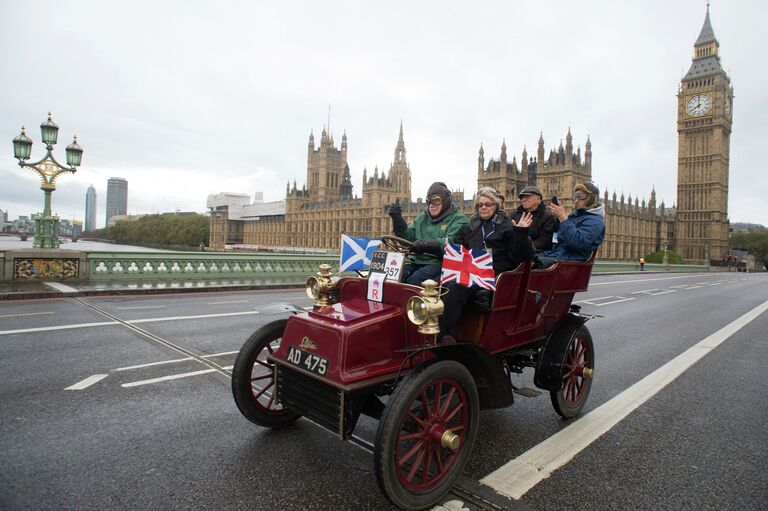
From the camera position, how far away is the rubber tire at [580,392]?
401cm

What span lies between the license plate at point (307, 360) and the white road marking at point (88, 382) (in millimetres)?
2802

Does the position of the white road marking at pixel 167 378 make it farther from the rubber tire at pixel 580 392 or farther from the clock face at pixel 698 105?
the clock face at pixel 698 105

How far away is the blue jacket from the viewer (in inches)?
173

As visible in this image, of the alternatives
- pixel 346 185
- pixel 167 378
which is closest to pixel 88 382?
pixel 167 378

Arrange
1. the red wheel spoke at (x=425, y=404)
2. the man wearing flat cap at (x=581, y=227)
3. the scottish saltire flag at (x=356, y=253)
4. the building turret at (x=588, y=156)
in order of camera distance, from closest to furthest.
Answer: the red wheel spoke at (x=425, y=404)
the scottish saltire flag at (x=356, y=253)
the man wearing flat cap at (x=581, y=227)
the building turret at (x=588, y=156)

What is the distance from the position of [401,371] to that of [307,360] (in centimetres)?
62

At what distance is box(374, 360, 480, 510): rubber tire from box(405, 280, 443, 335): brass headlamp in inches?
9.1

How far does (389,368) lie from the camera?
286cm

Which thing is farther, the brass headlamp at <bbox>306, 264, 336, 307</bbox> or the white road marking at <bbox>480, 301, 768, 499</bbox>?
the brass headlamp at <bbox>306, 264, 336, 307</bbox>

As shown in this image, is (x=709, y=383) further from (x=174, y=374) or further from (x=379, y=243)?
(x=174, y=374)

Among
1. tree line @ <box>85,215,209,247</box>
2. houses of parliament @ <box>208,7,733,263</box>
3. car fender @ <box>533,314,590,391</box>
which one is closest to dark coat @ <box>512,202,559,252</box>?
car fender @ <box>533,314,590,391</box>

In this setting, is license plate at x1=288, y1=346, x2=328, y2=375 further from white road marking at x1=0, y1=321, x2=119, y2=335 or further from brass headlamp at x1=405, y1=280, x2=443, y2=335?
white road marking at x1=0, y1=321, x2=119, y2=335

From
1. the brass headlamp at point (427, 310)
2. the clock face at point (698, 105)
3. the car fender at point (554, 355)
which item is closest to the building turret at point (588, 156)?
the clock face at point (698, 105)

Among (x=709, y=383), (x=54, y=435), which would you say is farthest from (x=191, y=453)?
(x=709, y=383)
